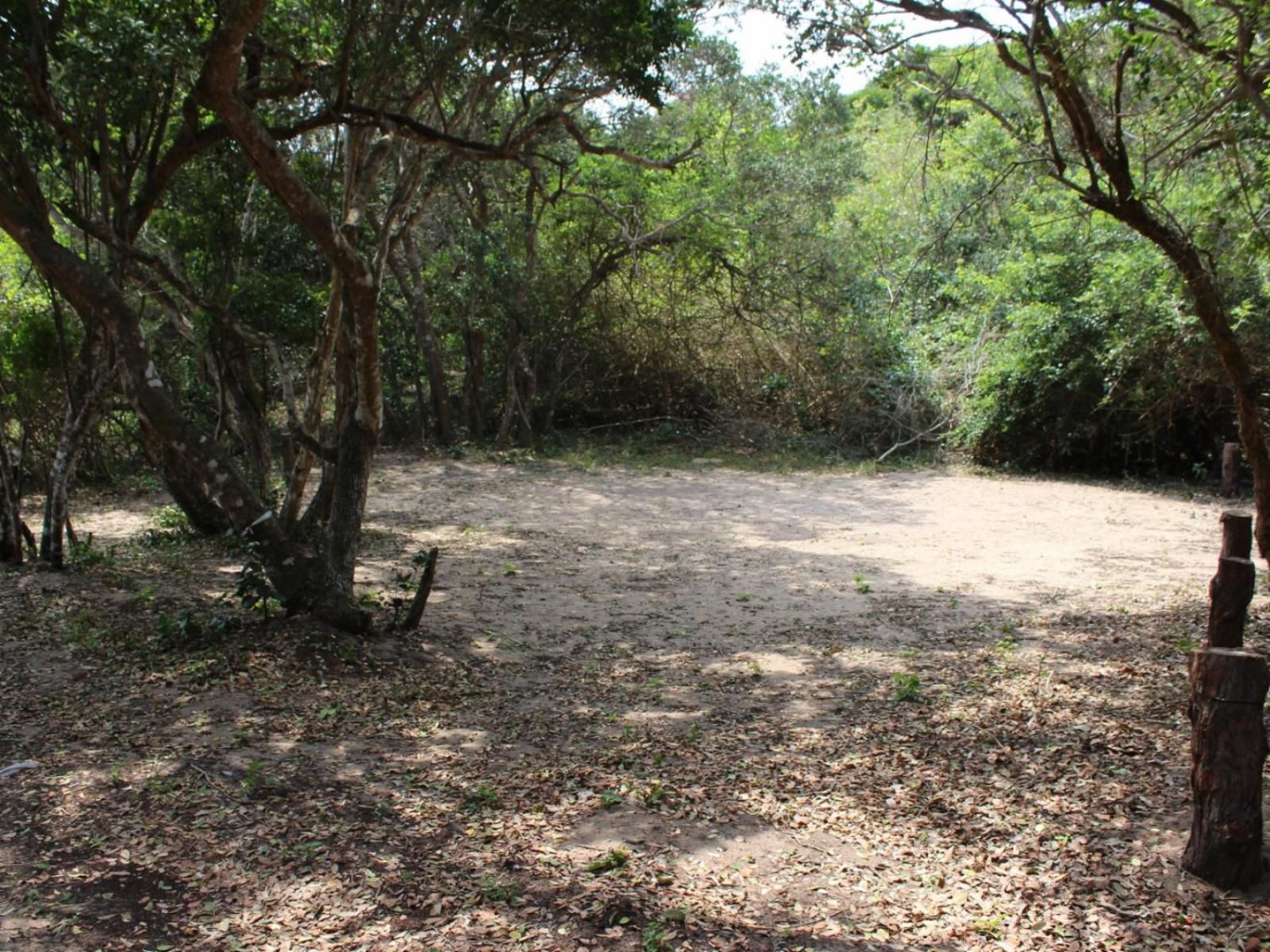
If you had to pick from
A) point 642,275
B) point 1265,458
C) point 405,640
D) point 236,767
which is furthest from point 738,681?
point 642,275

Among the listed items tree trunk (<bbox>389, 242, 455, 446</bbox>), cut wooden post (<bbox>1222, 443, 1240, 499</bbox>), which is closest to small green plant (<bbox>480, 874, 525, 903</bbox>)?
cut wooden post (<bbox>1222, 443, 1240, 499</bbox>)

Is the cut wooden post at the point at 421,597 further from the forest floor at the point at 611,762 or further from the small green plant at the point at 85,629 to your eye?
the small green plant at the point at 85,629

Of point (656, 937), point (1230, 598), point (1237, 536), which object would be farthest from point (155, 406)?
point (1237, 536)

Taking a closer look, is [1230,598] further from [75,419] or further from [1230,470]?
[1230,470]

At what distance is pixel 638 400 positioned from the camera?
61.1 ft

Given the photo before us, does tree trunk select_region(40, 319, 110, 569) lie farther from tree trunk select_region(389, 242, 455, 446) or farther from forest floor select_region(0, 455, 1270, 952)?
tree trunk select_region(389, 242, 455, 446)

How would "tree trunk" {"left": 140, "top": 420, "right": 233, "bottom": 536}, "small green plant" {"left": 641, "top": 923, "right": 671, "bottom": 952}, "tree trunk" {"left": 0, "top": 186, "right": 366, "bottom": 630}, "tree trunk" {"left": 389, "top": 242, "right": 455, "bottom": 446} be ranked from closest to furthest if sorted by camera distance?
"small green plant" {"left": 641, "top": 923, "right": 671, "bottom": 952}
"tree trunk" {"left": 0, "top": 186, "right": 366, "bottom": 630}
"tree trunk" {"left": 140, "top": 420, "right": 233, "bottom": 536}
"tree trunk" {"left": 389, "top": 242, "right": 455, "bottom": 446}

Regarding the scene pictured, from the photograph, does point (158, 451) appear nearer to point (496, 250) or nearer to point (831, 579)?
point (831, 579)

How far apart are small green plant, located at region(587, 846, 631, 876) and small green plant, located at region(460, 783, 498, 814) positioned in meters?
0.65

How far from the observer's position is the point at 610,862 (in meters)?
3.84

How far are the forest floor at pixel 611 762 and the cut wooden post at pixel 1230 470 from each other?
4.40 metres

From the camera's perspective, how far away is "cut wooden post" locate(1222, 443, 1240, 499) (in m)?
12.9

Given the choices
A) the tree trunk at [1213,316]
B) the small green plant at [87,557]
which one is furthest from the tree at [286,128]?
the tree trunk at [1213,316]

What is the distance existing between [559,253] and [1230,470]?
33.0ft
